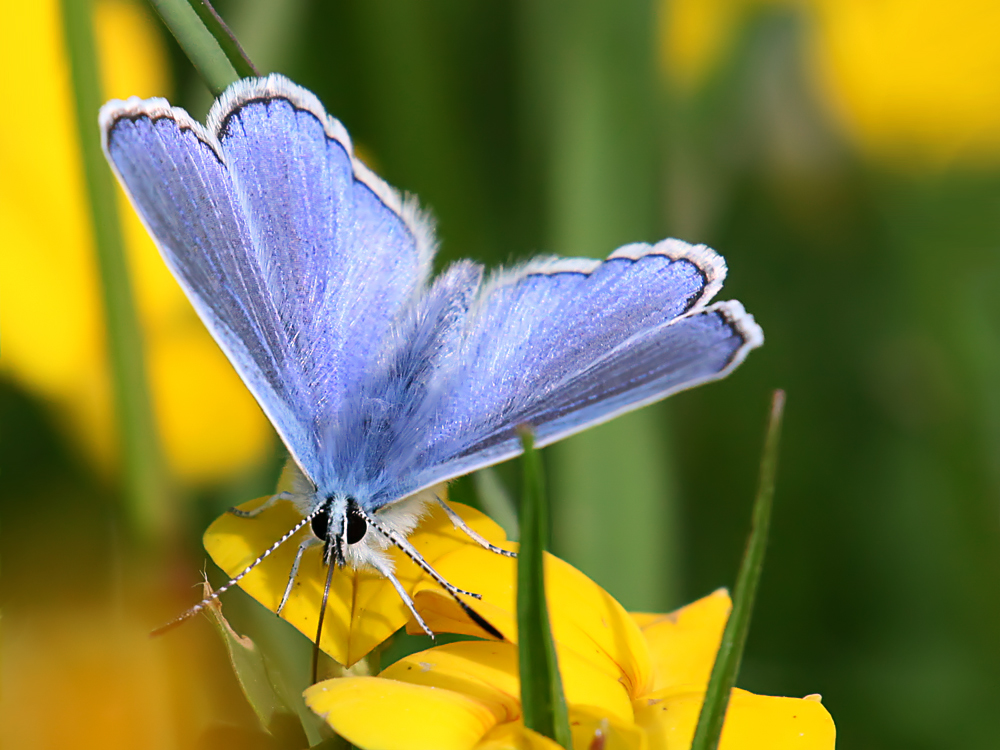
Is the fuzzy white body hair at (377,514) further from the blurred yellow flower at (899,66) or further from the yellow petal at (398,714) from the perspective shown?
the blurred yellow flower at (899,66)

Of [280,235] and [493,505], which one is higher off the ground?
[280,235]

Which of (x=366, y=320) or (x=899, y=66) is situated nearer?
(x=366, y=320)

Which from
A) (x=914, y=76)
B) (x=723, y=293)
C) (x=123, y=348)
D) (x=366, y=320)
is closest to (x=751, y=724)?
(x=366, y=320)

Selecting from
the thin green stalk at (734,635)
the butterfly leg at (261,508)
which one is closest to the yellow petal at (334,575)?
the butterfly leg at (261,508)

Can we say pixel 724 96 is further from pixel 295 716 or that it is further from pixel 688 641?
pixel 295 716

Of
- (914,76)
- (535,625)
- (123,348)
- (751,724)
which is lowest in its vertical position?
(751,724)

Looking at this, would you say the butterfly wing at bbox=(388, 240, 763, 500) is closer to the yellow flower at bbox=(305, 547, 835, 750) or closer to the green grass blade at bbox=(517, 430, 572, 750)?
the yellow flower at bbox=(305, 547, 835, 750)

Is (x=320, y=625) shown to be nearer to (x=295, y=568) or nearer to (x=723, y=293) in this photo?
(x=295, y=568)
